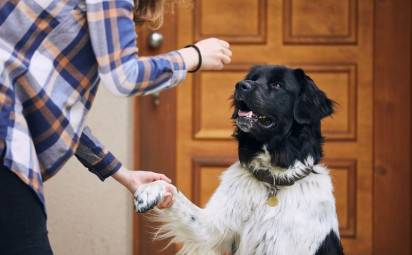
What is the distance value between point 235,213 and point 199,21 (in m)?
1.63

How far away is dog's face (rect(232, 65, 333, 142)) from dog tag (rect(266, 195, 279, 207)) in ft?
0.78

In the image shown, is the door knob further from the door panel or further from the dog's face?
the dog's face

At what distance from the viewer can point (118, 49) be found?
1593mm

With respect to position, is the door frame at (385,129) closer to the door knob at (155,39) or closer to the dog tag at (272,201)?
the door knob at (155,39)

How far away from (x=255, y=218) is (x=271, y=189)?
134mm

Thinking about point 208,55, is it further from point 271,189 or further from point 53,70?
point 271,189

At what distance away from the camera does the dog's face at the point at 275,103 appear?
9.11 feet

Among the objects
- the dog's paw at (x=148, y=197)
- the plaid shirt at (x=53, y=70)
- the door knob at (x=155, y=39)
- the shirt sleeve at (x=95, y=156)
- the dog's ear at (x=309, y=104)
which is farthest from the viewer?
the door knob at (x=155, y=39)

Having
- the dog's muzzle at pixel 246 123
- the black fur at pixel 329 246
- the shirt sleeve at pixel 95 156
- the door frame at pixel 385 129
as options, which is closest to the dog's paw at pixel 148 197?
the shirt sleeve at pixel 95 156

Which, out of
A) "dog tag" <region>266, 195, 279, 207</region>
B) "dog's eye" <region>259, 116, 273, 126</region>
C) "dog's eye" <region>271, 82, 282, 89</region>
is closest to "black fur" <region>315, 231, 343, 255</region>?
"dog tag" <region>266, 195, 279, 207</region>

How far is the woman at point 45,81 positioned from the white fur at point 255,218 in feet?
3.83

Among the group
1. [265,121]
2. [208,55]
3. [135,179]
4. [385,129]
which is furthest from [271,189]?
[385,129]

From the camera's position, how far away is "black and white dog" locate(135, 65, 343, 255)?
108 inches

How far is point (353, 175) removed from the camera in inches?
163
